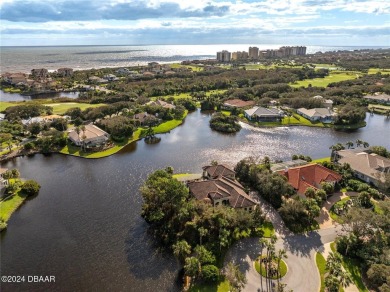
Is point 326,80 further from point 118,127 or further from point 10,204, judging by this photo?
point 10,204

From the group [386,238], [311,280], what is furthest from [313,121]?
[311,280]

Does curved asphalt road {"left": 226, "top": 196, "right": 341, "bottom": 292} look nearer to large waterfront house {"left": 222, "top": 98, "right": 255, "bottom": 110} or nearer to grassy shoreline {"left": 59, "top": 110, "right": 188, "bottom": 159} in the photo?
grassy shoreline {"left": 59, "top": 110, "right": 188, "bottom": 159}

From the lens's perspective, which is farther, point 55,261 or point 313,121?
point 313,121

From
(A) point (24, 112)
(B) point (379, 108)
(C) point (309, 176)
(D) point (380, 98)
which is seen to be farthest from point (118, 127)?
(D) point (380, 98)

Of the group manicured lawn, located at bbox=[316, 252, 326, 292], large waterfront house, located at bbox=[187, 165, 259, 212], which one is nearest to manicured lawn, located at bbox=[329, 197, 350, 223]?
manicured lawn, located at bbox=[316, 252, 326, 292]

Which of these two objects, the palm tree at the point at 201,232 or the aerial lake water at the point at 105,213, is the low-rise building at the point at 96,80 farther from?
the palm tree at the point at 201,232

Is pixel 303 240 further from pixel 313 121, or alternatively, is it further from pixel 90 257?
pixel 313 121

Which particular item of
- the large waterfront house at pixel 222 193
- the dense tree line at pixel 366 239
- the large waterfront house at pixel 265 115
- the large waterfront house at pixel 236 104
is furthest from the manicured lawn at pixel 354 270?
the large waterfront house at pixel 236 104
